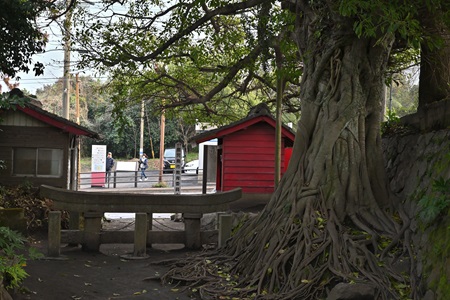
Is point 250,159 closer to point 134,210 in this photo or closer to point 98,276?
point 134,210

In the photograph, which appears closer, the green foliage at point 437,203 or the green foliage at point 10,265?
the green foliage at point 10,265

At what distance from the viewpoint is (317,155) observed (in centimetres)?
1022

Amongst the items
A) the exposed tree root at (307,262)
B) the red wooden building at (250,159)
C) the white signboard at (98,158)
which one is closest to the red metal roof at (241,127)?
the red wooden building at (250,159)

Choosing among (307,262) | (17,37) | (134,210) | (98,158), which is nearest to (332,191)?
(307,262)

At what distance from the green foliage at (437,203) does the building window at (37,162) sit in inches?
509

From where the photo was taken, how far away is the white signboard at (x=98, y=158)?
3431 centimetres

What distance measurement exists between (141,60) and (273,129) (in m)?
7.90

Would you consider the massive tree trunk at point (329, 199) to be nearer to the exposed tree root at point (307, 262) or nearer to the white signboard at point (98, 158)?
the exposed tree root at point (307, 262)

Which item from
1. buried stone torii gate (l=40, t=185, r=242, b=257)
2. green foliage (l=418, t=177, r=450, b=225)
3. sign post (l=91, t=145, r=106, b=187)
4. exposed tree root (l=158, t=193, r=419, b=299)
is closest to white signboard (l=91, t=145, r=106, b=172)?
sign post (l=91, t=145, r=106, b=187)

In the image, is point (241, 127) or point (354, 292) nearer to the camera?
point (354, 292)

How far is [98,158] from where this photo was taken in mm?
34688

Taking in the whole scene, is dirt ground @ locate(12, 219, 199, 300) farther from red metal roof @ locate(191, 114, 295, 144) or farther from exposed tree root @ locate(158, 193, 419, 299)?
red metal roof @ locate(191, 114, 295, 144)

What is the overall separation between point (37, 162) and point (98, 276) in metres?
8.26

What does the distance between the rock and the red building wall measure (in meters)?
12.9
